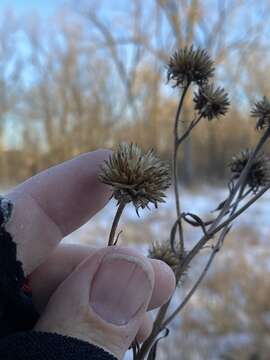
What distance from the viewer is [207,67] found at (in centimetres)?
60

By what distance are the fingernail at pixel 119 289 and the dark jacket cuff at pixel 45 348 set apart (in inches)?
1.4

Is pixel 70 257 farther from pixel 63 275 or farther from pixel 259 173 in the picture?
pixel 259 173

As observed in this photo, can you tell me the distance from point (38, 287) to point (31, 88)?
11.0m

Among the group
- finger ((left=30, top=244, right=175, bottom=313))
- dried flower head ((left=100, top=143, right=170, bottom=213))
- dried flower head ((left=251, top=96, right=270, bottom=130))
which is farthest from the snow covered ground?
dried flower head ((left=100, top=143, right=170, bottom=213))

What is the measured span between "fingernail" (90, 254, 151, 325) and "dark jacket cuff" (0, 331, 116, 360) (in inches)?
1.4

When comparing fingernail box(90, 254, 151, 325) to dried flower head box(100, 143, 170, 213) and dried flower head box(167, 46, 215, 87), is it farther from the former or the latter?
dried flower head box(167, 46, 215, 87)

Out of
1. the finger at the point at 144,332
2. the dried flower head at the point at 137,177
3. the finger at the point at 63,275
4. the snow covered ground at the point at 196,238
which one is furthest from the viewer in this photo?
the snow covered ground at the point at 196,238

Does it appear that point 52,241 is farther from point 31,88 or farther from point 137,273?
point 31,88

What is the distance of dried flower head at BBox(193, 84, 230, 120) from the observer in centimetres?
59

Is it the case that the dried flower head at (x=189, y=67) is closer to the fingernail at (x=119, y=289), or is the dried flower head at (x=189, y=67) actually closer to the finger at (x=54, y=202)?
the finger at (x=54, y=202)

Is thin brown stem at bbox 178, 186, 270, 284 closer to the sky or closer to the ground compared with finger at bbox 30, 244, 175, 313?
closer to the sky

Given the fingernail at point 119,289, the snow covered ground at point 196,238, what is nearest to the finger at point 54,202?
the fingernail at point 119,289

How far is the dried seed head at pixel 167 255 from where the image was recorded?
21.5 inches

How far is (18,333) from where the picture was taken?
0.46 meters
